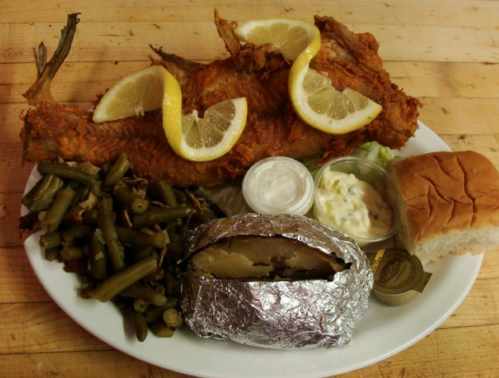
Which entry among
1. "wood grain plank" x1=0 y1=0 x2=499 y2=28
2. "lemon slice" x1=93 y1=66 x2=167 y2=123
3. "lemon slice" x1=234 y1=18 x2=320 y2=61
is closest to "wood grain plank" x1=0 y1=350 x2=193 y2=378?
"lemon slice" x1=93 y1=66 x2=167 y2=123

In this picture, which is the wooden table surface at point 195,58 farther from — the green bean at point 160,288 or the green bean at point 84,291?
the green bean at point 160,288

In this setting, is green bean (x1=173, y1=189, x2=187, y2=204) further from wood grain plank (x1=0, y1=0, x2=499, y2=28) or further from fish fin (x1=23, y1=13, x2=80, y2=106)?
wood grain plank (x1=0, y1=0, x2=499, y2=28)

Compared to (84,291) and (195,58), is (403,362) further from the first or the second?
(195,58)

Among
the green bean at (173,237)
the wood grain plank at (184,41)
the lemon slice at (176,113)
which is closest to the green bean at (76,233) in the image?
the green bean at (173,237)

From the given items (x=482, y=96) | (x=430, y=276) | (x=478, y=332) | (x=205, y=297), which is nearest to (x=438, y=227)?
(x=430, y=276)

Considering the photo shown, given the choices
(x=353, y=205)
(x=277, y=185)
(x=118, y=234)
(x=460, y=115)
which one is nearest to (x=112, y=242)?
(x=118, y=234)
